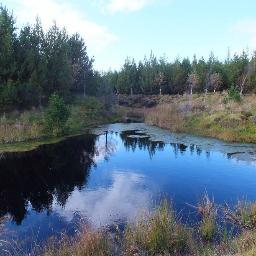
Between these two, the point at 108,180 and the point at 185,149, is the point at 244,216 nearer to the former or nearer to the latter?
the point at 108,180

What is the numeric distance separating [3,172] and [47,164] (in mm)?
3441

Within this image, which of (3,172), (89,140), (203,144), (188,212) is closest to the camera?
(188,212)

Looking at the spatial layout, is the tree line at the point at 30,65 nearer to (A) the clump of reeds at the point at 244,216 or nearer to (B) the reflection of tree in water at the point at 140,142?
(B) the reflection of tree in water at the point at 140,142

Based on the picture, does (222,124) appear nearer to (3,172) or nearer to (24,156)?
(24,156)

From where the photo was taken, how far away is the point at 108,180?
21812 millimetres

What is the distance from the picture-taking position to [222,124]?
126 feet

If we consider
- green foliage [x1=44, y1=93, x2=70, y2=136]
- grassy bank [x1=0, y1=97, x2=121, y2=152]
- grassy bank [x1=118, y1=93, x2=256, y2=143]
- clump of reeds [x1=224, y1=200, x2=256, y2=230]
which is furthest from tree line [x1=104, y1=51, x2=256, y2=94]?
clump of reeds [x1=224, y1=200, x2=256, y2=230]

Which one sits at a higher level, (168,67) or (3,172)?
(168,67)

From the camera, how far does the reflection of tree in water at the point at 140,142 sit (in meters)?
32.6

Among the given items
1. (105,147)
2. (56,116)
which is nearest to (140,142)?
(105,147)

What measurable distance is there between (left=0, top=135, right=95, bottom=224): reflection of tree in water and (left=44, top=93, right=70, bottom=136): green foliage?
3679 mm

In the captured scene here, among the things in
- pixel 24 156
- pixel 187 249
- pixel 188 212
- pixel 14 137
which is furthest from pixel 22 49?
pixel 187 249

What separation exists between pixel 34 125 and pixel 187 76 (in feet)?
193

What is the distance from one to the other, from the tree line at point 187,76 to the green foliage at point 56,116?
3527 centimetres
